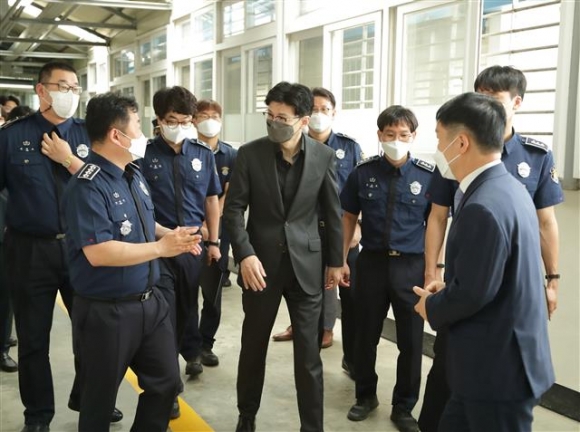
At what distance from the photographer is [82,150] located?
278 centimetres

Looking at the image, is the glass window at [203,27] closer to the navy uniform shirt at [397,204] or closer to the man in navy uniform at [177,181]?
the man in navy uniform at [177,181]

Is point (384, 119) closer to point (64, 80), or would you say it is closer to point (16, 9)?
point (64, 80)

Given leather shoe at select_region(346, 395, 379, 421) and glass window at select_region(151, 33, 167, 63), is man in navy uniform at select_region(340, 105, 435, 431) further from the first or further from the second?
glass window at select_region(151, 33, 167, 63)

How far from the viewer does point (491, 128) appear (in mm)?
1642

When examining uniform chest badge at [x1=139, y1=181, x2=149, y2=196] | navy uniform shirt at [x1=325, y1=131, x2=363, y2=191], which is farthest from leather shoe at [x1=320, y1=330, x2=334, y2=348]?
uniform chest badge at [x1=139, y1=181, x2=149, y2=196]

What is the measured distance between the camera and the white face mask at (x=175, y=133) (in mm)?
2979

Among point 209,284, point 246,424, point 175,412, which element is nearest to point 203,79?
point 209,284

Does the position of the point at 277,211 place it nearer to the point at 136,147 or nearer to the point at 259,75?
the point at 136,147

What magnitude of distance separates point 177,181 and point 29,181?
72 cm

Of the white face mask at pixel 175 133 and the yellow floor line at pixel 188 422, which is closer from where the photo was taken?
the yellow floor line at pixel 188 422

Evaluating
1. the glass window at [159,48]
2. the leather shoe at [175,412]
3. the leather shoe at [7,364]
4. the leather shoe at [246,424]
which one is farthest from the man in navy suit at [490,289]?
the glass window at [159,48]

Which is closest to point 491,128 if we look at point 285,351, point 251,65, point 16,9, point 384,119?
point 384,119

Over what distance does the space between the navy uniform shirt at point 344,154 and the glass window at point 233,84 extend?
3.19 m

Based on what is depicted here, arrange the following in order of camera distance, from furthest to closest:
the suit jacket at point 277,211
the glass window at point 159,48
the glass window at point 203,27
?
1. the glass window at point 159,48
2. the glass window at point 203,27
3. the suit jacket at point 277,211
